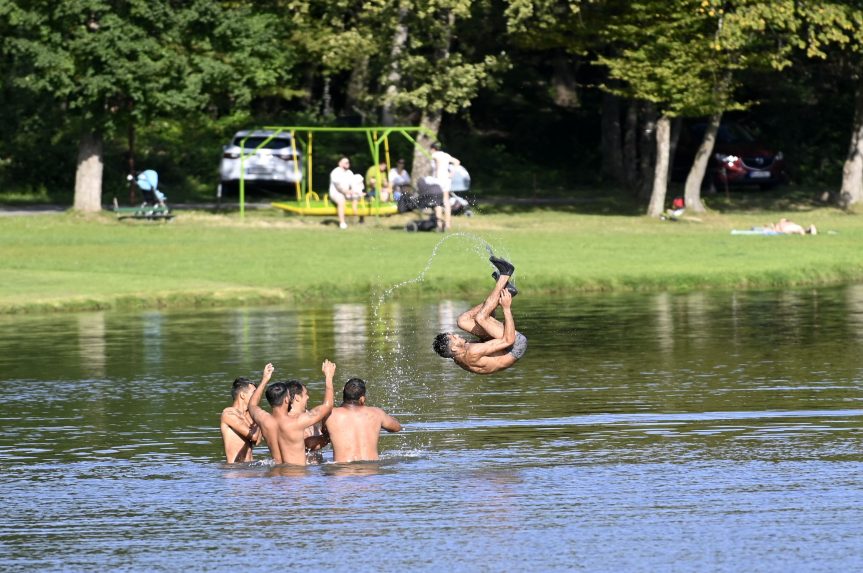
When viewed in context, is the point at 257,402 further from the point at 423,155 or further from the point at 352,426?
the point at 423,155

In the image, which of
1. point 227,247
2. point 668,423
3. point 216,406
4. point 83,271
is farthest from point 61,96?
point 668,423

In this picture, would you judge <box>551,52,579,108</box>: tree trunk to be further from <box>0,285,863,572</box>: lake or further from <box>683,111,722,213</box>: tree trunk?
<box>0,285,863,572</box>: lake

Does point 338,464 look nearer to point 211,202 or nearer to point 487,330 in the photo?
point 487,330

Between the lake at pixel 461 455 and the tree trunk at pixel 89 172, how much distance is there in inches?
722

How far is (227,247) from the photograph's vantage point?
38500 mm

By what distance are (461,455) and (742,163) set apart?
40.6m

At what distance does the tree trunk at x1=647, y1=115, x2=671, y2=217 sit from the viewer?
47.3 meters

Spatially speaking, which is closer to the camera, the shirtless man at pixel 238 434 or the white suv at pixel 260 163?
the shirtless man at pixel 238 434

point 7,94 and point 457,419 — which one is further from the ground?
point 7,94

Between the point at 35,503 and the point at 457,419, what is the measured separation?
5.23 metres

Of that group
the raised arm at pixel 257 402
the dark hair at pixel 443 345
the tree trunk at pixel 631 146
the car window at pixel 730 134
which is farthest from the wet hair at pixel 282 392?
the car window at pixel 730 134

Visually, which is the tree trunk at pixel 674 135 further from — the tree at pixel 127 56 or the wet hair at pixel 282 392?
the wet hair at pixel 282 392

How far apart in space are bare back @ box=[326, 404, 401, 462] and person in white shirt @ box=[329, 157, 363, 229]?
26257 mm

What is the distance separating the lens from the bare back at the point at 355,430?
16.1m
